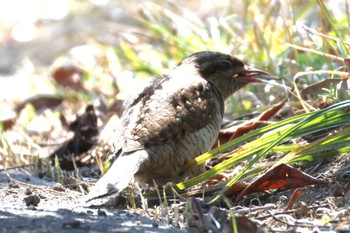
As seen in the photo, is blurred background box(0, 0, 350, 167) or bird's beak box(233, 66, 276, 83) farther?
blurred background box(0, 0, 350, 167)

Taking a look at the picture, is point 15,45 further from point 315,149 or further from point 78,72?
point 315,149

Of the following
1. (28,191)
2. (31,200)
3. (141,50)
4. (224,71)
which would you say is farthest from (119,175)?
(141,50)

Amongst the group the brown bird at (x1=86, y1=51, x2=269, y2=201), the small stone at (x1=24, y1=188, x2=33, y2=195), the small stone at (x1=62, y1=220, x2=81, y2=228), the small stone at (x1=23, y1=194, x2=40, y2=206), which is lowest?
the small stone at (x1=24, y1=188, x2=33, y2=195)

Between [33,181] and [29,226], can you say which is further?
[33,181]

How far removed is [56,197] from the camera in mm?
4035

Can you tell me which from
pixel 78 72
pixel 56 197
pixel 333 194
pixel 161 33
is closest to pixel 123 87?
pixel 161 33

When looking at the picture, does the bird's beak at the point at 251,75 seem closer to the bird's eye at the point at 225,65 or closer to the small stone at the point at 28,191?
the bird's eye at the point at 225,65

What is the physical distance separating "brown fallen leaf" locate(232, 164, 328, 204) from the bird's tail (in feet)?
1.68

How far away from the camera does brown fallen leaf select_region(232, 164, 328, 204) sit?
3.74 m

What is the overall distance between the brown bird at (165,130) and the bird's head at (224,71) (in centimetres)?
10

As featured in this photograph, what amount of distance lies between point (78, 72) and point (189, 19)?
1.62 metres

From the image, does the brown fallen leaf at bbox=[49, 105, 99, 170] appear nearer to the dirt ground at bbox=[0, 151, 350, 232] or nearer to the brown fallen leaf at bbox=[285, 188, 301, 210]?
the dirt ground at bbox=[0, 151, 350, 232]

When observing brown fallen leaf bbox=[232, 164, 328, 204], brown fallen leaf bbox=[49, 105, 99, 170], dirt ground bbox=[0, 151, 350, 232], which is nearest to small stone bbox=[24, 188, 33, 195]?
dirt ground bbox=[0, 151, 350, 232]

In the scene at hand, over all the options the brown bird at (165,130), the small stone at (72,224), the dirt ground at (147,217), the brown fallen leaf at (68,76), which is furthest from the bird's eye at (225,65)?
the brown fallen leaf at (68,76)
